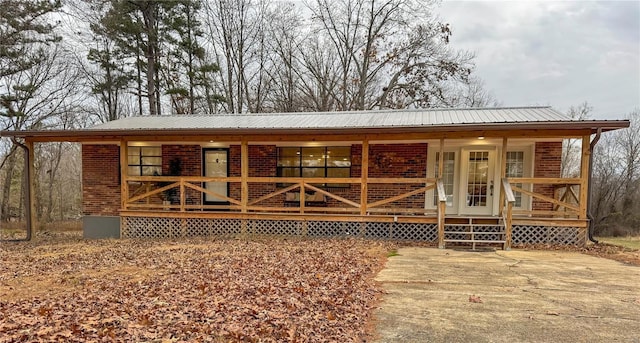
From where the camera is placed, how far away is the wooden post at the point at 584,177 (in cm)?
789

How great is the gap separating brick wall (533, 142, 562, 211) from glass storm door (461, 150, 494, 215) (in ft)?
4.08

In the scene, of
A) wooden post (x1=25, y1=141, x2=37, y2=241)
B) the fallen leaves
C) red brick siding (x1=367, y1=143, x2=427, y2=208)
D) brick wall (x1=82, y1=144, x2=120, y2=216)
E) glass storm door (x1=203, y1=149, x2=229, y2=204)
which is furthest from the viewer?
glass storm door (x1=203, y1=149, x2=229, y2=204)

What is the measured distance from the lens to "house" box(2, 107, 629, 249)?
8.31m

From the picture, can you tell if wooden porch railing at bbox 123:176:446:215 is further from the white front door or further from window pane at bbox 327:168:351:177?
the white front door

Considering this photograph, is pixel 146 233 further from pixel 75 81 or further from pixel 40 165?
pixel 40 165

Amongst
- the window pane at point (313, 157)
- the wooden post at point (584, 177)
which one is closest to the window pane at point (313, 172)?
the window pane at point (313, 157)

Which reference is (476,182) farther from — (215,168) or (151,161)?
(151,161)

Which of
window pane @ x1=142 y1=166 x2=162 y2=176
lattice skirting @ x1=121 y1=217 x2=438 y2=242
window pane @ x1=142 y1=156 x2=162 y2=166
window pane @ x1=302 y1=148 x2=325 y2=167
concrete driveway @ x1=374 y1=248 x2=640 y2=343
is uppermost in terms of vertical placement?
window pane @ x1=302 y1=148 x2=325 y2=167

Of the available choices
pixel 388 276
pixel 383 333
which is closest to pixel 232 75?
pixel 388 276

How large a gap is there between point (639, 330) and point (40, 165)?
2495 centimetres

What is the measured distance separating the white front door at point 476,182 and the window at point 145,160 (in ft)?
31.8

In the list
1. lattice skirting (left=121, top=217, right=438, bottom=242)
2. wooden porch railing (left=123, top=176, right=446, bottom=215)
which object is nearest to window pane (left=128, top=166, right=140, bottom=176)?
wooden porch railing (left=123, top=176, right=446, bottom=215)

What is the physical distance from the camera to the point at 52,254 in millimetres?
7641

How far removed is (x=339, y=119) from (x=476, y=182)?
463 centimetres
